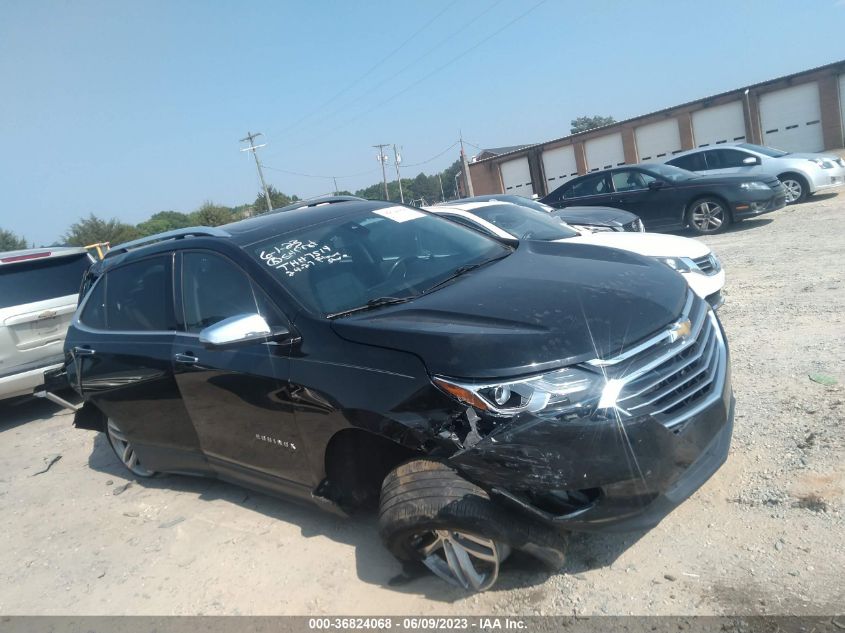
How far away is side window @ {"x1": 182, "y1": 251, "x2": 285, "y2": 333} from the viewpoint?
3.40 metres

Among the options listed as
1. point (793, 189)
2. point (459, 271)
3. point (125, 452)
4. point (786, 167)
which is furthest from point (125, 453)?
point (793, 189)

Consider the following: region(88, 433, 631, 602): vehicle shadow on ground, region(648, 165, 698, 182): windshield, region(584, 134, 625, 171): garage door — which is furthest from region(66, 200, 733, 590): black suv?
region(584, 134, 625, 171): garage door

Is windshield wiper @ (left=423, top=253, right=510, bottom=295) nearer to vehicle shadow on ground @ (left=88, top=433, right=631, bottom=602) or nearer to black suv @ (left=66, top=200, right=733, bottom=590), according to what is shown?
black suv @ (left=66, top=200, right=733, bottom=590)

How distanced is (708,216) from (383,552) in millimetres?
10031

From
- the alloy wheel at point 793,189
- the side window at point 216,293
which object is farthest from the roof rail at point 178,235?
the alloy wheel at point 793,189

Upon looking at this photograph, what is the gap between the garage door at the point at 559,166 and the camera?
115 ft

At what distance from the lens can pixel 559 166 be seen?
3559 centimetres

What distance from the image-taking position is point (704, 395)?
106 inches

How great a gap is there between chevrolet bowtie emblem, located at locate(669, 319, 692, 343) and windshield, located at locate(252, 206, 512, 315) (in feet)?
4.19

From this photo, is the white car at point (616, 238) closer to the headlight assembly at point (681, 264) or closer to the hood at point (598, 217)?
the headlight assembly at point (681, 264)

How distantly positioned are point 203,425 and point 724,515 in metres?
2.96

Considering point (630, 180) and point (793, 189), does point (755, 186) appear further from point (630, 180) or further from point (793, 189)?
point (793, 189)

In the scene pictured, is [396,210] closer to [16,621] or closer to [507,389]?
[507,389]

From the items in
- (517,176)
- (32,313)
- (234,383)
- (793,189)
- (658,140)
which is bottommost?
(793,189)
